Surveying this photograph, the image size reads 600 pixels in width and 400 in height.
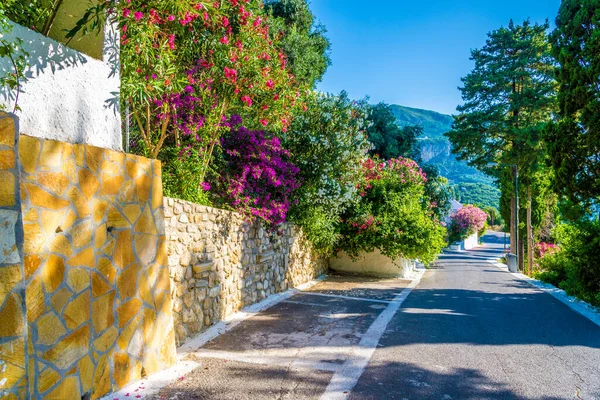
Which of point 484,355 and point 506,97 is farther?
point 506,97

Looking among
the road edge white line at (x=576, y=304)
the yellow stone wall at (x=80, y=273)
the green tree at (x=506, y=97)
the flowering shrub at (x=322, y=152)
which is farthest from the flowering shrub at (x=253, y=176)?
the green tree at (x=506, y=97)

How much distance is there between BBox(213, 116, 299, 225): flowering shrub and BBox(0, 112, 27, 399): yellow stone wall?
5.77 metres

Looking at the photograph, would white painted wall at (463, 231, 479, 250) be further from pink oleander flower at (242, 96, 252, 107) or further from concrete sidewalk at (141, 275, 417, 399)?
pink oleander flower at (242, 96, 252, 107)

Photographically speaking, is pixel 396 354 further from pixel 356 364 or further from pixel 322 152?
pixel 322 152

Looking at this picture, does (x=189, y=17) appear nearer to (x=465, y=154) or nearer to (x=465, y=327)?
(x=465, y=327)

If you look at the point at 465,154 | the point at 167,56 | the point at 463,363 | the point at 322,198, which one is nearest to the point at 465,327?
the point at 463,363

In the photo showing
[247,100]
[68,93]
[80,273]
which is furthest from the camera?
[247,100]

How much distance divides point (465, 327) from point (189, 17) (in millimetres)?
6694

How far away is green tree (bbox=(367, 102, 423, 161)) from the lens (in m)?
22.5

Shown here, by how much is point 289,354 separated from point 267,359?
0.35 metres

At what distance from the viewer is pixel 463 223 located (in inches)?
1812

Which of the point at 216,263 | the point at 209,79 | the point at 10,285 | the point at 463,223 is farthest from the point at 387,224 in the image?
the point at 463,223

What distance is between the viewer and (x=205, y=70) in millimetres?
7910

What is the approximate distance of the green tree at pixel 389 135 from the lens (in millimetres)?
22547
